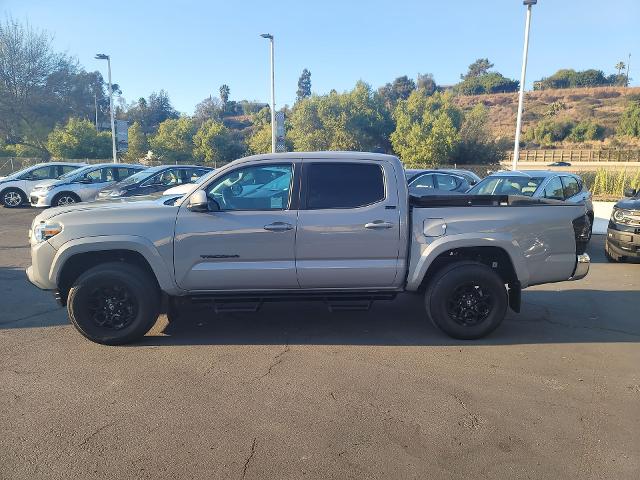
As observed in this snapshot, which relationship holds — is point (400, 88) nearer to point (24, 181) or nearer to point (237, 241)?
point (24, 181)

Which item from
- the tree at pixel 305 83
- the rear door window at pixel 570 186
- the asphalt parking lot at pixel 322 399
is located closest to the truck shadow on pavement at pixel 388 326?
the asphalt parking lot at pixel 322 399

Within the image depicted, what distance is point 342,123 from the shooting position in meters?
48.8

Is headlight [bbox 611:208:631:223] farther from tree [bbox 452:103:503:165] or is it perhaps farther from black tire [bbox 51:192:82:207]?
tree [bbox 452:103:503:165]

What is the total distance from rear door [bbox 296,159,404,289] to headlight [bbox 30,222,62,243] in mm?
2381

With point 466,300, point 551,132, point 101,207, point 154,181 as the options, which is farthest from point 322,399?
point 551,132

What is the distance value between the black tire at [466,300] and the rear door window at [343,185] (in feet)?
3.57

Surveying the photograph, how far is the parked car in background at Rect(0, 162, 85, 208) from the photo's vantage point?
17.9 m

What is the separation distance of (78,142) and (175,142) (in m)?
9.90

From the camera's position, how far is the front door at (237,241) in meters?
4.95

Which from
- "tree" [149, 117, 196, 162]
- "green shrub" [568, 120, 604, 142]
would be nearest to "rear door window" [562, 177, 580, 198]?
"tree" [149, 117, 196, 162]

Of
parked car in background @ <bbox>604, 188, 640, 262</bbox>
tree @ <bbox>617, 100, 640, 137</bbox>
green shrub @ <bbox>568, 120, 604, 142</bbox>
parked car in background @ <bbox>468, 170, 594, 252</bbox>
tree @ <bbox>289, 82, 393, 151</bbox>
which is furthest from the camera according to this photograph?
green shrub @ <bbox>568, 120, 604, 142</bbox>

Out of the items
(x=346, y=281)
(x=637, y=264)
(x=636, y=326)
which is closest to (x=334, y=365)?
(x=346, y=281)

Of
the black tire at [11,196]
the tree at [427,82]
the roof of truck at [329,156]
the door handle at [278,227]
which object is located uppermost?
the tree at [427,82]

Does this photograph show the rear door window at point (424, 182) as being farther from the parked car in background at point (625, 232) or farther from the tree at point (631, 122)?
the tree at point (631, 122)
